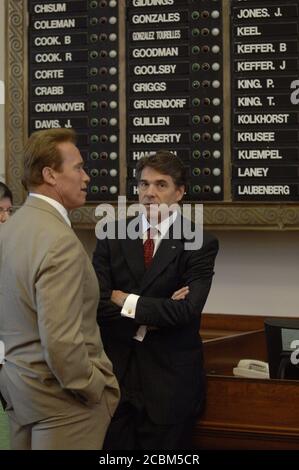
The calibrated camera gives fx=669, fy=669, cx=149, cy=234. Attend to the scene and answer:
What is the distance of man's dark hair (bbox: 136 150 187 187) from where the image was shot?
264 centimetres

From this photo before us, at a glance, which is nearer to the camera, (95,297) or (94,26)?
(95,297)

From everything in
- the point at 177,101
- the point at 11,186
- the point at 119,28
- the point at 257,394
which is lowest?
the point at 257,394

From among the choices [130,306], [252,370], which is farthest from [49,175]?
[252,370]

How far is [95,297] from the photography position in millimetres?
1993

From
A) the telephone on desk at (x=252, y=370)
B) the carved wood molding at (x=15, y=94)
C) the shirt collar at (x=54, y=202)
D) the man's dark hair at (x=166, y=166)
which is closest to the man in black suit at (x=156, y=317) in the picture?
the man's dark hair at (x=166, y=166)

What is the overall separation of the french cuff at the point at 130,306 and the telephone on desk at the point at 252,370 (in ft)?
2.37

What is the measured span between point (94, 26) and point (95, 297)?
89.1 inches

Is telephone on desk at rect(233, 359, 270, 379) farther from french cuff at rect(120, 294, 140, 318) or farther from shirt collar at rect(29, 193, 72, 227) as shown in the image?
shirt collar at rect(29, 193, 72, 227)

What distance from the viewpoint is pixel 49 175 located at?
1986mm

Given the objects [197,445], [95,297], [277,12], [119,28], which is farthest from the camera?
[119,28]

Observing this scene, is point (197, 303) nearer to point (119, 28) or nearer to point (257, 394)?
point (257, 394)

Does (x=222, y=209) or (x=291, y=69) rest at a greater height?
(x=291, y=69)

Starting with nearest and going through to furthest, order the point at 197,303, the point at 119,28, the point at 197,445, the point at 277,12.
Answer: the point at 197,303
the point at 197,445
the point at 277,12
the point at 119,28

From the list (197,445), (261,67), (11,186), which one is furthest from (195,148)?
(197,445)
